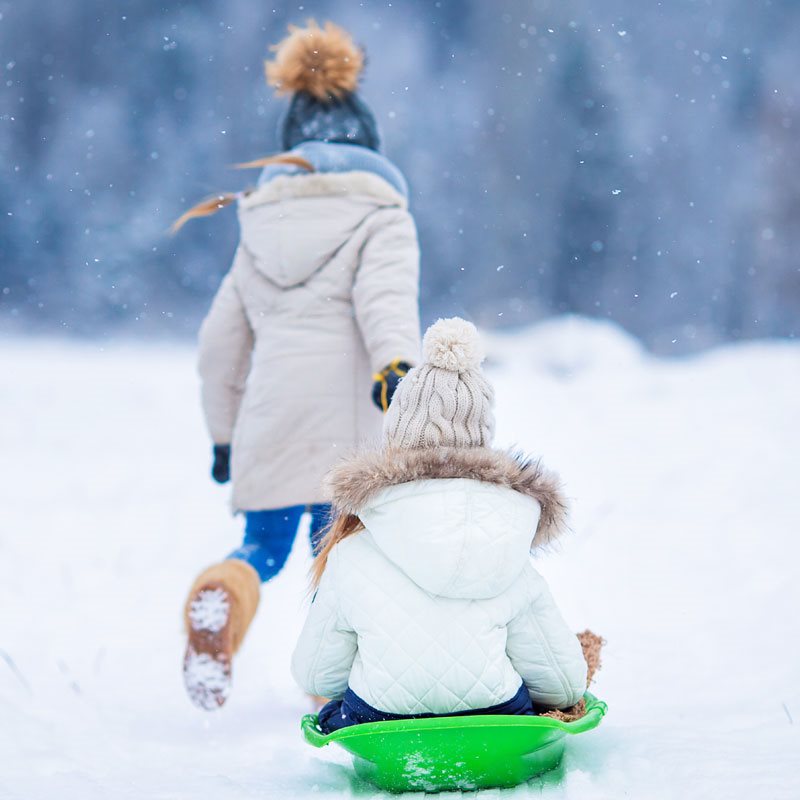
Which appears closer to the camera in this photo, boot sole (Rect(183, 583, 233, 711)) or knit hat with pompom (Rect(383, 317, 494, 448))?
knit hat with pompom (Rect(383, 317, 494, 448))

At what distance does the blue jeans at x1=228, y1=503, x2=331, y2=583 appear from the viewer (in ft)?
6.97

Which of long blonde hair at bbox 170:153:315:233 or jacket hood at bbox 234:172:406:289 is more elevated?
long blonde hair at bbox 170:153:315:233

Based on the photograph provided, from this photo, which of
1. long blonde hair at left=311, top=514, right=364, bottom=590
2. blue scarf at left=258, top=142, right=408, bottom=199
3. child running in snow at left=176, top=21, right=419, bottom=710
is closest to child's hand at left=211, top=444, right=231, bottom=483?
child running in snow at left=176, top=21, right=419, bottom=710

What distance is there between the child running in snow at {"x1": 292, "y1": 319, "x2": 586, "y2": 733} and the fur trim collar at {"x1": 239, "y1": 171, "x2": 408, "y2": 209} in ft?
2.79

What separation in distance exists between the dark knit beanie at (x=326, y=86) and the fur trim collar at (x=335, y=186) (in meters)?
0.15

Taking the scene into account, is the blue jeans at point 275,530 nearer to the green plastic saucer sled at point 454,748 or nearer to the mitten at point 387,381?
the mitten at point 387,381

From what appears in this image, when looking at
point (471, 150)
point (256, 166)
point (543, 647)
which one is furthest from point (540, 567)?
point (471, 150)

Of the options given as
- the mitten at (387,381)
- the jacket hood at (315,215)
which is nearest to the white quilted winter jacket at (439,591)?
the mitten at (387,381)

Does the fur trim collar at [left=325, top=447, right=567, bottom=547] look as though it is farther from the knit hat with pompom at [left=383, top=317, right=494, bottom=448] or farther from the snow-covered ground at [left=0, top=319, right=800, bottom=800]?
the snow-covered ground at [left=0, top=319, right=800, bottom=800]

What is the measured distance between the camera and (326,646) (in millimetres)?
1402

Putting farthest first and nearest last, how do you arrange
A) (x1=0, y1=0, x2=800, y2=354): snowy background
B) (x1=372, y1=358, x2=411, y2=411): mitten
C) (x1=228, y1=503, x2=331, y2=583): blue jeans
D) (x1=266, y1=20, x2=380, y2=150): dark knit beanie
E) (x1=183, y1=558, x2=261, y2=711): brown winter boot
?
(x1=0, y1=0, x2=800, y2=354): snowy background
(x1=266, y1=20, x2=380, y2=150): dark knit beanie
(x1=228, y1=503, x2=331, y2=583): blue jeans
(x1=372, y1=358, x2=411, y2=411): mitten
(x1=183, y1=558, x2=261, y2=711): brown winter boot

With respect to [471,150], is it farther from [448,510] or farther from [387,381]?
[448,510]

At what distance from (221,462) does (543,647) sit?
1199mm

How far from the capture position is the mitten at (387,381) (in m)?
1.99
